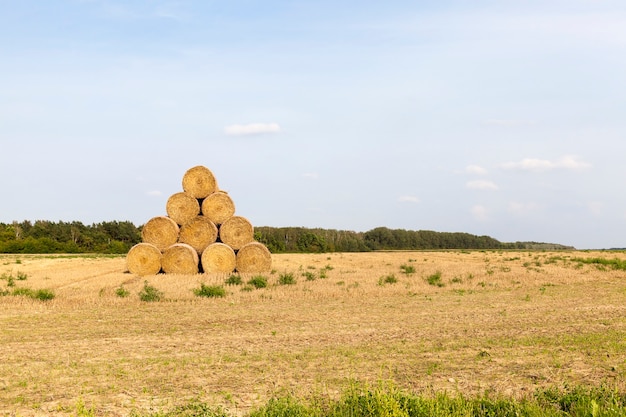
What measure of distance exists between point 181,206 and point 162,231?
1207 mm

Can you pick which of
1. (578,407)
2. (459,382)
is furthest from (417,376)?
(578,407)

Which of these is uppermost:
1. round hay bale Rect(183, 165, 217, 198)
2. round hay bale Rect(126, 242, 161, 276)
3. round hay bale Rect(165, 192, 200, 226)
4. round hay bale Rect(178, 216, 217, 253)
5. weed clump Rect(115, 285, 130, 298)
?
round hay bale Rect(183, 165, 217, 198)

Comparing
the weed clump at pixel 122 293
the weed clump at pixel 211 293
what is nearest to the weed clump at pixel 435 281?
the weed clump at pixel 211 293

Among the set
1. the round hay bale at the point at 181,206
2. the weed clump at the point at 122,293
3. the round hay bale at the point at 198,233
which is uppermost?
the round hay bale at the point at 181,206

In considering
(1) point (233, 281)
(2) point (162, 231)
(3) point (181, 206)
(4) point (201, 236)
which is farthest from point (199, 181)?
(1) point (233, 281)

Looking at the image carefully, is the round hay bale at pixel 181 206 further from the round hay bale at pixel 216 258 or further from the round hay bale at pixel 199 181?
the round hay bale at pixel 216 258

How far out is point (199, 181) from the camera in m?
23.6

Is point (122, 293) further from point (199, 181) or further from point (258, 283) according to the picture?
point (199, 181)

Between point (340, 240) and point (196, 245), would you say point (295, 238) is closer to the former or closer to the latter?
point (340, 240)

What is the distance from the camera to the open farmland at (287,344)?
7043 mm

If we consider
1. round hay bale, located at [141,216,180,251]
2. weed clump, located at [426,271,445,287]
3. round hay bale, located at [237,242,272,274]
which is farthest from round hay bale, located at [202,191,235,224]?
weed clump, located at [426,271,445,287]

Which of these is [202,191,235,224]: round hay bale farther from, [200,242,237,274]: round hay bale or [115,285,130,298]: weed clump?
[115,285,130,298]: weed clump

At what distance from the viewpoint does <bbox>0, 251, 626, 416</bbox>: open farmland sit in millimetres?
7043

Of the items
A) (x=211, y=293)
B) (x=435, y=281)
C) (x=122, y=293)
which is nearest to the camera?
(x=211, y=293)
